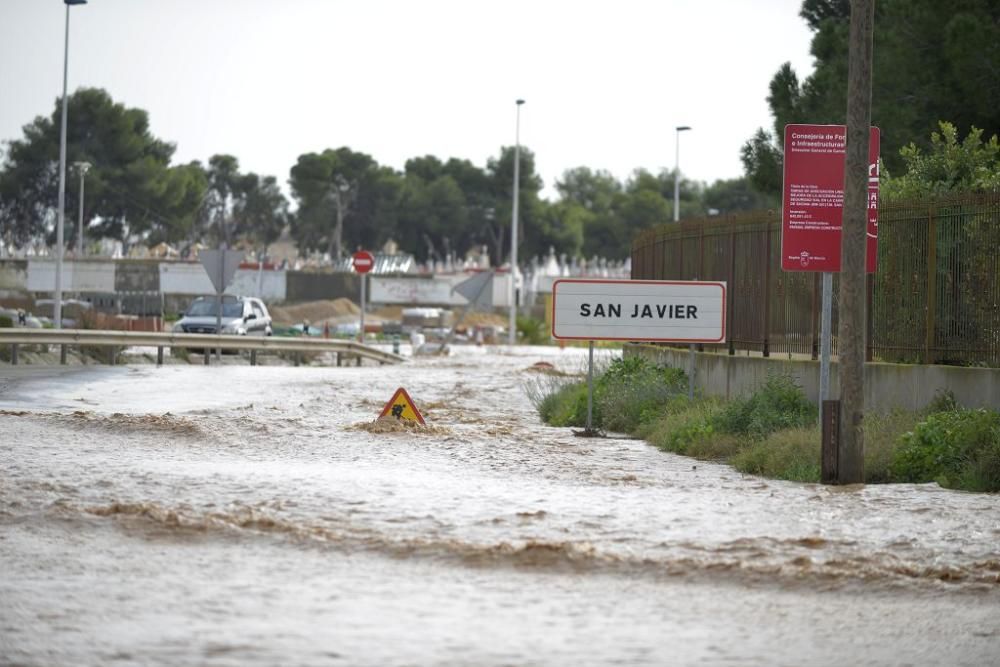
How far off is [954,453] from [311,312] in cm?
8704

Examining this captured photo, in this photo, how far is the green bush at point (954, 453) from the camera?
1401 centimetres

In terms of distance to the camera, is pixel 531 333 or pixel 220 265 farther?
pixel 531 333

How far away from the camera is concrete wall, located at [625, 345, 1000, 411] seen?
1650cm

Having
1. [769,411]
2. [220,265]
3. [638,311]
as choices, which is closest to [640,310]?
[638,311]

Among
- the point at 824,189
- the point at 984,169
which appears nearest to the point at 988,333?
the point at 824,189

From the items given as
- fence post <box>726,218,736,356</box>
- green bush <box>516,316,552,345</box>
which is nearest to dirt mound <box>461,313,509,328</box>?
green bush <box>516,316,552,345</box>

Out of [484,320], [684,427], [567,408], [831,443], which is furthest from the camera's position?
[484,320]

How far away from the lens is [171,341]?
37594 mm

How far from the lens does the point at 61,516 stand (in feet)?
36.5

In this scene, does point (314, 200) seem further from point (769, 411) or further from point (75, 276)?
point (769, 411)

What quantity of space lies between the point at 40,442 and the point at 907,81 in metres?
18.9

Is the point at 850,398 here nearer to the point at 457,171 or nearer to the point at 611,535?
the point at 611,535

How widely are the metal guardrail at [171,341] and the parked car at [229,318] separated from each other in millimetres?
3147

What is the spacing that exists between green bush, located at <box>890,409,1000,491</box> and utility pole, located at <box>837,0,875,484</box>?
59 centimetres
